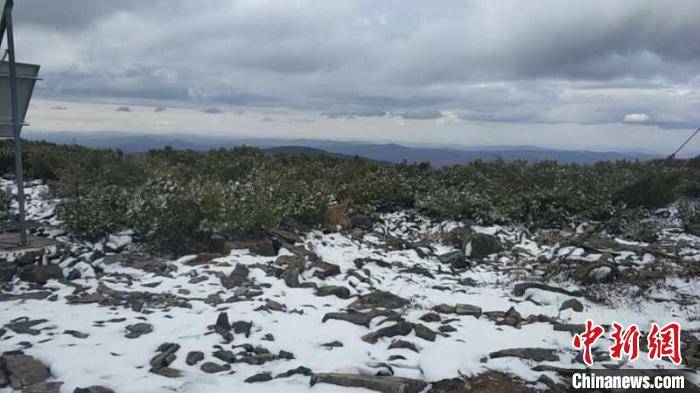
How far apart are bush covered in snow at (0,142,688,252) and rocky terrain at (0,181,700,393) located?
49 centimetres

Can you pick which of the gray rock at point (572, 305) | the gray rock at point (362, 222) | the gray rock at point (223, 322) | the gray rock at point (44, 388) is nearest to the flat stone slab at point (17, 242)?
the gray rock at point (223, 322)

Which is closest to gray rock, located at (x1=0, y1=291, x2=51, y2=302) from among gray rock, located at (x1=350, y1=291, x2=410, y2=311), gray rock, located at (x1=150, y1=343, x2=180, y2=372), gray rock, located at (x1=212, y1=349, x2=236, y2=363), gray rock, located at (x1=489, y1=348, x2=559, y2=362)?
gray rock, located at (x1=150, y1=343, x2=180, y2=372)

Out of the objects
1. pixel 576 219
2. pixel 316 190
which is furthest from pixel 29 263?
pixel 576 219

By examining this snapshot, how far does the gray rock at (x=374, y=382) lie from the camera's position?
4.03 metres

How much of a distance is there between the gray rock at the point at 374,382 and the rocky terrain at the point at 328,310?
0.01 meters

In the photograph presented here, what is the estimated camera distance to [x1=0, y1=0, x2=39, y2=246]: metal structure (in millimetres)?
6645

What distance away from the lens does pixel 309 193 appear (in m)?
10.6

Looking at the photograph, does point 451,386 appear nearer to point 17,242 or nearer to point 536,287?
point 536,287

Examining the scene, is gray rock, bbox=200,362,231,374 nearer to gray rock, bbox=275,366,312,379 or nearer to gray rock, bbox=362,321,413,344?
gray rock, bbox=275,366,312,379

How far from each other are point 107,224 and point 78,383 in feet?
16.2

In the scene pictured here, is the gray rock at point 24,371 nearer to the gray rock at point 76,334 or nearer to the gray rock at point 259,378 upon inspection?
the gray rock at point 76,334

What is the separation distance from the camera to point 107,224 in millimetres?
8484

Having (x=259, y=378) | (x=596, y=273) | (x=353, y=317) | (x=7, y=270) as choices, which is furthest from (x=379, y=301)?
(x=7, y=270)

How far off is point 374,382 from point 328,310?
197 cm
